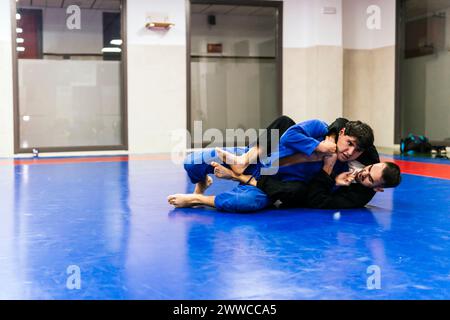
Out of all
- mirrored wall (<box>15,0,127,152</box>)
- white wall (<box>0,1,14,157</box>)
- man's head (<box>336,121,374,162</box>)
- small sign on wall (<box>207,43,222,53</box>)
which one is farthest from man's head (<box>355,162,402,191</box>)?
small sign on wall (<box>207,43,222,53</box>)

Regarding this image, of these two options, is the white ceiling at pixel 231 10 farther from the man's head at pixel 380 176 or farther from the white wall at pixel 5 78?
the man's head at pixel 380 176

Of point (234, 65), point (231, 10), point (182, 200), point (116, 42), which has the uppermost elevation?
point (231, 10)

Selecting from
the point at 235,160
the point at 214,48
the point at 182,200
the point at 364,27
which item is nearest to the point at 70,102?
the point at 214,48

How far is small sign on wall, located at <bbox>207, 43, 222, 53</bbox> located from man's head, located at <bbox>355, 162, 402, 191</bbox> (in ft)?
26.0

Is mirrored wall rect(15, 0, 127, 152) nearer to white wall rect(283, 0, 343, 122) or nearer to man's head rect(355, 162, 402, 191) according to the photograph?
white wall rect(283, 0, 343, 122)

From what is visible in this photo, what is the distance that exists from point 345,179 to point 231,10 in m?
8.18

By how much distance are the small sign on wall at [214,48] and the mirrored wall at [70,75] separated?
196 cm

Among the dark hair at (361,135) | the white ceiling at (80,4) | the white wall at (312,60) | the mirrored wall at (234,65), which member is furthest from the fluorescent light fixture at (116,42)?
the dark hair at (361,135)

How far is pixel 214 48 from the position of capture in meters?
11.1

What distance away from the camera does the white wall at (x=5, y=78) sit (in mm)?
9133

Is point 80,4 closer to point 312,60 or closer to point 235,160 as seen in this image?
point 312,60

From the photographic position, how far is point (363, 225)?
321 cm

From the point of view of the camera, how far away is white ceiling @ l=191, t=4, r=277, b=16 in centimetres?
1079
